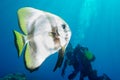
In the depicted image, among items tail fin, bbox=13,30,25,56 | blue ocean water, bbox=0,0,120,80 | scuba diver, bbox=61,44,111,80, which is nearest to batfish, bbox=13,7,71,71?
tail fin, bbox=13,30,25,56

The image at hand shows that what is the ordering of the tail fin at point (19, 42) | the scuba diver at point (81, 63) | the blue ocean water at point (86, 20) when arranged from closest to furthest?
the tail fin at point (19, 42), the scuba diver at point (81, 63), the blue ocean water at point (86, 20)

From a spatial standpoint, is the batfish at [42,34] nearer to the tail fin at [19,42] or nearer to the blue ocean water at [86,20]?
the tail fin at [19,42]

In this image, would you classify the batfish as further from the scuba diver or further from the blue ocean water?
the blue ocean water

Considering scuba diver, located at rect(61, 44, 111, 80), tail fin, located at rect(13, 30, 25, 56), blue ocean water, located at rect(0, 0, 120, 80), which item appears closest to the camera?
tail fin, located at rect(13, 30, 25, 56)

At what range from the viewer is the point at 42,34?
3.48ft

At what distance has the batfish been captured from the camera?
3.43ft

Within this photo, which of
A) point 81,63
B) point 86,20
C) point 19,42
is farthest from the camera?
point 86,20

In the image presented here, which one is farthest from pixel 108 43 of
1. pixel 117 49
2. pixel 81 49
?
pixel 81 49

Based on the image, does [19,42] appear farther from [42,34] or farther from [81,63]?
[81,63]

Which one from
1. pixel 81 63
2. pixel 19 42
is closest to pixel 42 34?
pixel 19 42

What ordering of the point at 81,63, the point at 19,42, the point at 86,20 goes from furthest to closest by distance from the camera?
the point at 86,20
the point at 81,63
the point at 19,42

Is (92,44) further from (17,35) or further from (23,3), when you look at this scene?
(17,35)

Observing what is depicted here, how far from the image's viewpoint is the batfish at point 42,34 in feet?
3.43

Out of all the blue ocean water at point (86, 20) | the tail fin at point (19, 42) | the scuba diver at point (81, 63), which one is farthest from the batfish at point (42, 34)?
the blue ocean water at point (86, 20)
